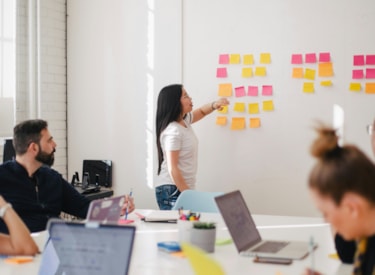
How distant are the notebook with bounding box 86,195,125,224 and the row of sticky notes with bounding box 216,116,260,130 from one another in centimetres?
221

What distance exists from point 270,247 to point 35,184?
1385 mm

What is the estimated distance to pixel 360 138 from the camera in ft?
13.6

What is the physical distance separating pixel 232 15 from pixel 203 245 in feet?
8.55

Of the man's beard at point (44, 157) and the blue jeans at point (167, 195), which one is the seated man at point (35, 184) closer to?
the man's beard at point (44, 157)

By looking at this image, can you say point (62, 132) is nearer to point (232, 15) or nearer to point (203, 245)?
point (232, 15)

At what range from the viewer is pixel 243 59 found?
4480 mm

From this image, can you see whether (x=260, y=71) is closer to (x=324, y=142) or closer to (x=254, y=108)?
(x=254, y=108)

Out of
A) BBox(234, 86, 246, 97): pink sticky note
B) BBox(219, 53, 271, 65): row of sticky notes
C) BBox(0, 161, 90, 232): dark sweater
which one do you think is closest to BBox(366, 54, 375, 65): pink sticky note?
BBox(219, 53, 271, 65): row of sticky notes

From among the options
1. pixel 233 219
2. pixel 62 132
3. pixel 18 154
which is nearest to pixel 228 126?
pixel 62 132

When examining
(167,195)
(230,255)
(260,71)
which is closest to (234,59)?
(260,71)

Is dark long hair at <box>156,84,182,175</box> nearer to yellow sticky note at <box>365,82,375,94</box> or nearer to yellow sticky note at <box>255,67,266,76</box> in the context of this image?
yellow sticky note at <box>255,67,266,76</box>

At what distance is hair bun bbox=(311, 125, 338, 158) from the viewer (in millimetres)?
1370

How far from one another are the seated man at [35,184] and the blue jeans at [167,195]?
978 millimetres

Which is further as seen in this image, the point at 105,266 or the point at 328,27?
the point at 328,27
